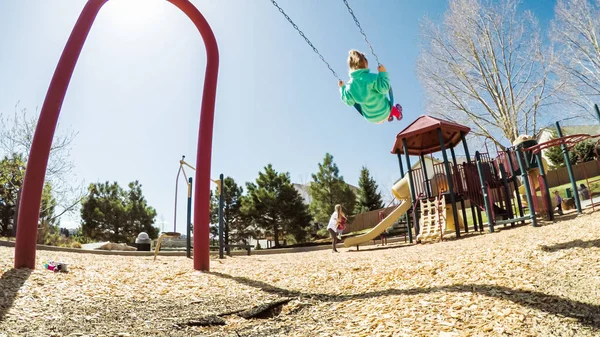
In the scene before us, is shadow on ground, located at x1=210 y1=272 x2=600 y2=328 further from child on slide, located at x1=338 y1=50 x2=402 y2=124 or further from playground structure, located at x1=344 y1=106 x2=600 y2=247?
playground structure, located at x1=344 y1=106 x2=600 y2=247

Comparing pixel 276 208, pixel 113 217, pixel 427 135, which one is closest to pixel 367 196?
pixel 276 208

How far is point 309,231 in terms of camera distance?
27.3 meters

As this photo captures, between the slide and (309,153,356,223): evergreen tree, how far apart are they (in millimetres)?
16380

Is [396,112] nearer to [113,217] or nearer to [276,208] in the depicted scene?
[276,208]

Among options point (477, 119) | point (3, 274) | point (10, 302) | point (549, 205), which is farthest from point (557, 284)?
point (477, 119)

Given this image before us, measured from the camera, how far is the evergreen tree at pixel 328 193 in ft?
98.0

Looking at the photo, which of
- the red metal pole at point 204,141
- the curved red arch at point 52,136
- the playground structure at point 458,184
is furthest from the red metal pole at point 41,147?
the playground structure at point 458,184

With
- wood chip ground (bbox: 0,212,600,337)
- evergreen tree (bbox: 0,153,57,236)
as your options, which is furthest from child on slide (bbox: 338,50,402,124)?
evergreen tree (bbox: 0,153,57,236)

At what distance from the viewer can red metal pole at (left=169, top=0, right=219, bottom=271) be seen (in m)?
6.32

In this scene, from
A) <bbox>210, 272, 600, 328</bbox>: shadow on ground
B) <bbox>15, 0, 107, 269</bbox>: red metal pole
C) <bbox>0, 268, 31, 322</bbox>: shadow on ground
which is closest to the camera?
<bbox>210, 272, 600, 328</bbox>: shadow on ground

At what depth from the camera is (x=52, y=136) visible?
553 cm

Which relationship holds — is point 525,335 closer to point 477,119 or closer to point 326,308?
point 326,308

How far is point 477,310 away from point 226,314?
262 cm

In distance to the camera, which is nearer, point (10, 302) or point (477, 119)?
point (10, 302)
